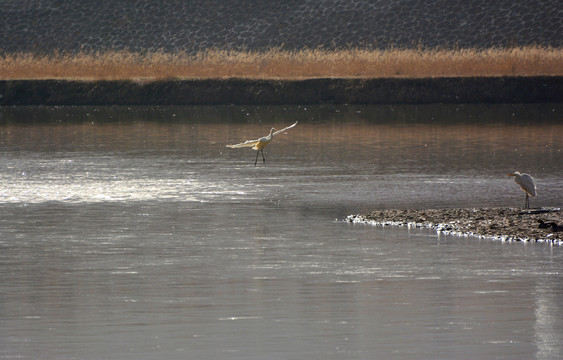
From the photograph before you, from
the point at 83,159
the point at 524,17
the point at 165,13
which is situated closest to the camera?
the point at 83,159

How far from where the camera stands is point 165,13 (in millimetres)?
55469

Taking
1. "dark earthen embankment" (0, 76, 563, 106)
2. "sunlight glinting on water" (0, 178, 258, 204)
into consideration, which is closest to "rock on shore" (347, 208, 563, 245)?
"sunlight glinting on water" (0, 178, 258, 204)

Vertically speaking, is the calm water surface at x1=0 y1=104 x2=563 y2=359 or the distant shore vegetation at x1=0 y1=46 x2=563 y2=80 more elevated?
the distant shore vegetation at x1=0 y1=46 x2=563 y2=80

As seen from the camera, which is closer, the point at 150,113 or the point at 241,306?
the point at 241,306

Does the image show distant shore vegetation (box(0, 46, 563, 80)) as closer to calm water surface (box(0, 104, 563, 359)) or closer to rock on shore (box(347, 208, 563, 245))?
calm water surface (box(0, 104, 563, 359))

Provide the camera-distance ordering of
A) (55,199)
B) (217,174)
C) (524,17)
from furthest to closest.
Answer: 1. (524,17)
2. (217,174)
3. (55,199)

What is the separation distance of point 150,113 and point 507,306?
25.1 meters

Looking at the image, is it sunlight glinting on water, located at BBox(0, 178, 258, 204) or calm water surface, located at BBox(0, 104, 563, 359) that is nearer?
calm water surface, located at BBox(0, 104, 563, 359)

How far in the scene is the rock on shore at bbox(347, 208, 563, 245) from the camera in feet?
39.3

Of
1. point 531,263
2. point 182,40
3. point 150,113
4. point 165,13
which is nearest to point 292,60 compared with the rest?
point 150,113

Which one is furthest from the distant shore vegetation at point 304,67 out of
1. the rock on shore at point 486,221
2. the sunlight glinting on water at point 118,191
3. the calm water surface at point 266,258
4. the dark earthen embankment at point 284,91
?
the rock on shore at point 486,221

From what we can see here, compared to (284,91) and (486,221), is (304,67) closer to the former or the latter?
(284,91)

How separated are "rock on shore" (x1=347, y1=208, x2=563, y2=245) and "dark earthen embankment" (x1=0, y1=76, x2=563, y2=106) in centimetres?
2125

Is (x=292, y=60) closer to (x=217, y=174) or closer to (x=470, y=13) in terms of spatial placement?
(x=470, y=13)
